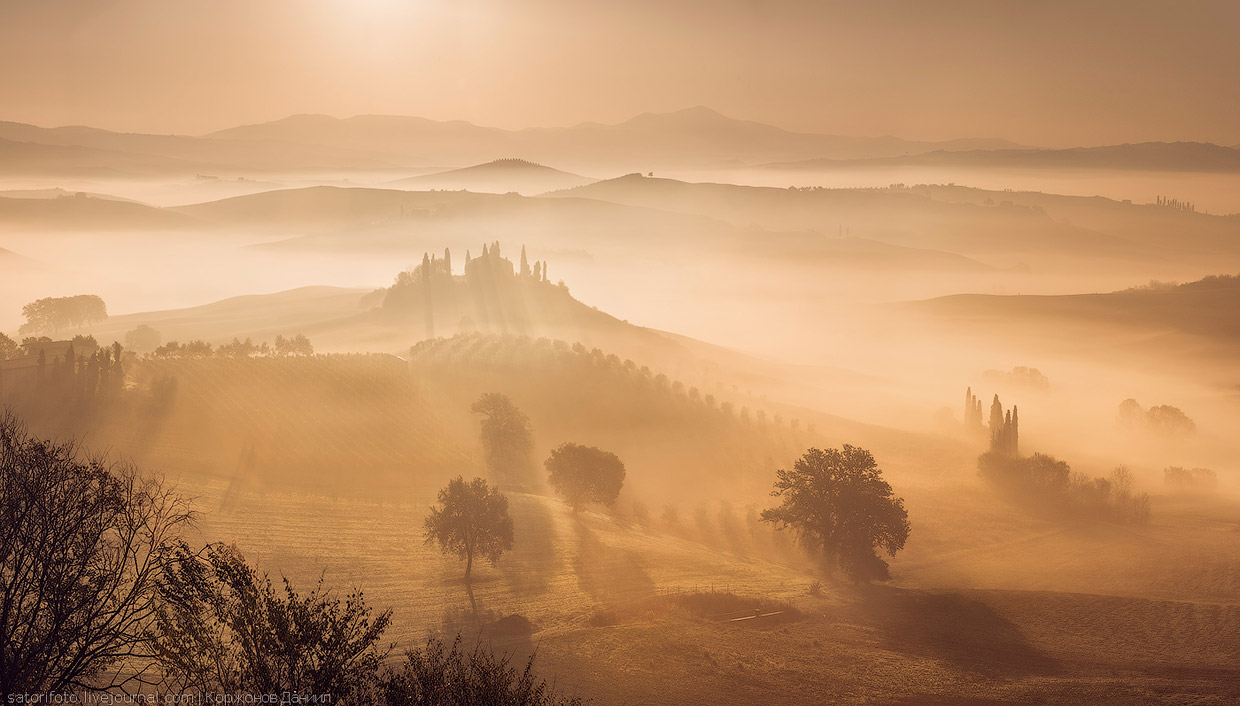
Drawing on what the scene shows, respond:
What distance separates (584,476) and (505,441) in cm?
2358

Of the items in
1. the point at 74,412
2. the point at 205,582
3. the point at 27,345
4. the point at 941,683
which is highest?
the point at 27,345

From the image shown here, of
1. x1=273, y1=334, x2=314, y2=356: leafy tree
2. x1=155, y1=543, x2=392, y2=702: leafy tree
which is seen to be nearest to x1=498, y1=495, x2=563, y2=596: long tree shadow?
x1=155, y1=543, x2=392, y2=702: leafy tree

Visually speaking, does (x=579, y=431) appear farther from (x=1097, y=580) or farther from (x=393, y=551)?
(x=1097, y=580)

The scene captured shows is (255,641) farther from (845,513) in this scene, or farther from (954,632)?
(845,513)

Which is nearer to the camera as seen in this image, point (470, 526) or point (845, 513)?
point (470, 526)

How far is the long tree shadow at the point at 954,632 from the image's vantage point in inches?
2221

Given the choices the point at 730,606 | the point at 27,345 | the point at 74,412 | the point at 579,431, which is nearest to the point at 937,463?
the point at 579,431

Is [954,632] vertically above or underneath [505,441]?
underneath

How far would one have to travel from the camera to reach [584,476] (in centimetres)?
9931

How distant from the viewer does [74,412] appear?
4392 inches

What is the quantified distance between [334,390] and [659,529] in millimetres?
64802

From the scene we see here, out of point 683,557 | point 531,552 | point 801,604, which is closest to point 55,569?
point 801,604

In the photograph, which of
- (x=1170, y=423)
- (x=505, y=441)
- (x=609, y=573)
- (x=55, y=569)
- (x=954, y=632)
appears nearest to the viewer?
(x=55, y=569)

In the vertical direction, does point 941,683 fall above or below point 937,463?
below
